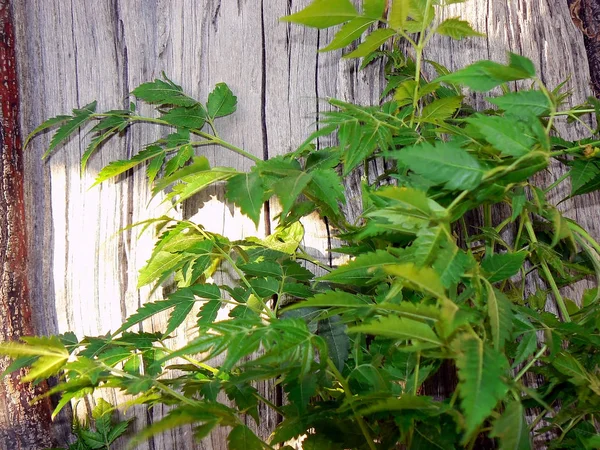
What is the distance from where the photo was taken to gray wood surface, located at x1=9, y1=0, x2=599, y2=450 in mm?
1363

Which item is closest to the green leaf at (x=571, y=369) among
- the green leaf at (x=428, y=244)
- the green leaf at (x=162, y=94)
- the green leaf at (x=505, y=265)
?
the green leaf at (x=505, y=265)

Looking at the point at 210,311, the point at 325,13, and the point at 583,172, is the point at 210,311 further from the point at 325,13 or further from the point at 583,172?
the point at 583,172

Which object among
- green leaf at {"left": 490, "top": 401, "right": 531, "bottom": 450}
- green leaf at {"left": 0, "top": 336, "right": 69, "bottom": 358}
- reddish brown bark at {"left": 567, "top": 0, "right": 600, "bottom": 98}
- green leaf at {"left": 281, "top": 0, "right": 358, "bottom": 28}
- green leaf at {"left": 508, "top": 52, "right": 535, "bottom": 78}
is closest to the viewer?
green leaf at {"left": 490, "top": 401, "right": 531, "bottom": 450}

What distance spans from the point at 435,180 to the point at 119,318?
1003 millimetres

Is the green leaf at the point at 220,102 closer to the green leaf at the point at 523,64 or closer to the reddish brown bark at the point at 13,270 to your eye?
the reddish brown bark at the point at 13,270

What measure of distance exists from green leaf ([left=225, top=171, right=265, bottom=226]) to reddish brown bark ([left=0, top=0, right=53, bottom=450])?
0.77 m

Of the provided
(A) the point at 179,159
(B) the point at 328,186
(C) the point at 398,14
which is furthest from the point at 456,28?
(A) the point at 179,159

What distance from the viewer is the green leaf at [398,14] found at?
1027 millimetres

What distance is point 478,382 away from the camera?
542mm

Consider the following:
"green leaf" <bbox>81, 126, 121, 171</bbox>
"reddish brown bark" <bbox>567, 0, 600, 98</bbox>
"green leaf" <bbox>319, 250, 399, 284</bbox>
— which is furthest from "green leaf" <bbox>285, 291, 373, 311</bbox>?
"reddish brown bark" <bbox>567, 0, 600, 98</bbox>

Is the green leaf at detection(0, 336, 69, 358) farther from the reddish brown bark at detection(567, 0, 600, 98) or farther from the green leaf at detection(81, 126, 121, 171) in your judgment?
the reddish brown bark at detection(567, 0, 600, 98)

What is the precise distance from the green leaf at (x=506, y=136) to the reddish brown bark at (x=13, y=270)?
1222mm

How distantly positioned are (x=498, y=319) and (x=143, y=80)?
1112mm

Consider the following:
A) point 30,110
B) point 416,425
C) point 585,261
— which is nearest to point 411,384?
point 416,425
